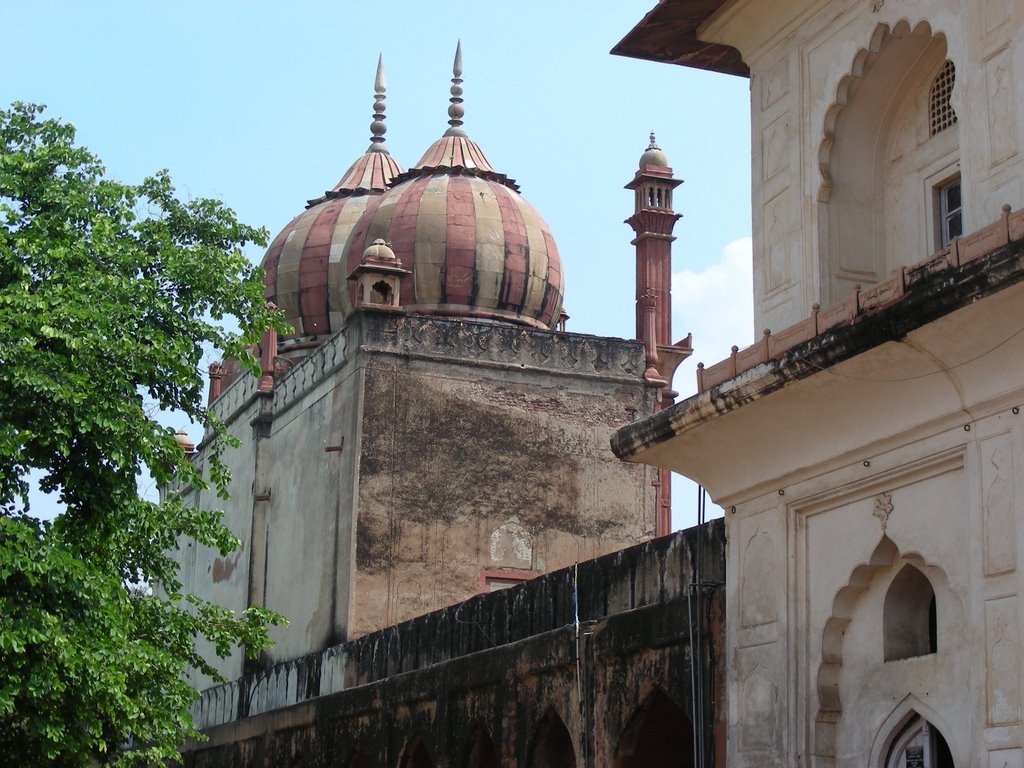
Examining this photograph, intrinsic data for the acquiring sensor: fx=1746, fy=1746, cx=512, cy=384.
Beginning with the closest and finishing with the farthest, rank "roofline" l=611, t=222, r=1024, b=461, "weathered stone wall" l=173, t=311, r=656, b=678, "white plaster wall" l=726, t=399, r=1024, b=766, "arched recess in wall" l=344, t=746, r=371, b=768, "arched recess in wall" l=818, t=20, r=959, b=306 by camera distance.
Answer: "roofline" l=611, t=222, r=1024, b=461 < "white plaster wall" l=726, t=399, r=1024, b=766 < "arched recess in wall" l=818, t=20, r=959, b=306 < "arched recess in wall" l=344, t=746, r=371, b=768 < "weathered stone wall" l=173, t=311, r=656, b=678

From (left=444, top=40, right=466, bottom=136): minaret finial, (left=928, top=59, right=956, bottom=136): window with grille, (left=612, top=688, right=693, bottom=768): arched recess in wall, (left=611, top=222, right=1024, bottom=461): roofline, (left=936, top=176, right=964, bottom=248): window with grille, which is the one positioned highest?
(left=444, top=40, right=466, bottom=136): minaret finial

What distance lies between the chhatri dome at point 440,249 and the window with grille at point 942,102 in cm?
1411

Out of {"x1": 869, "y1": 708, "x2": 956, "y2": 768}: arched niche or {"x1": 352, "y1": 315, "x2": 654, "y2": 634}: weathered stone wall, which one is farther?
{"x1": 352, "y1": 315, "x2": 654, "y2": 634}: weathered stone wall

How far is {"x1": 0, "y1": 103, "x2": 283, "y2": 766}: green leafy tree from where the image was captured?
1091 cm

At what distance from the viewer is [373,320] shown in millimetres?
21781

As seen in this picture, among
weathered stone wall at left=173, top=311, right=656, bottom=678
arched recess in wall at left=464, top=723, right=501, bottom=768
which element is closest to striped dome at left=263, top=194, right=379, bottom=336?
weathered stone wall at left=173, top=311, right=656, bottom=678

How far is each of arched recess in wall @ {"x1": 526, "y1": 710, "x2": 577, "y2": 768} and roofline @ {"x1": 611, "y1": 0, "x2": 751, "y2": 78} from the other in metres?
4.95

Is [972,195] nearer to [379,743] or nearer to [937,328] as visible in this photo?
[937,328]

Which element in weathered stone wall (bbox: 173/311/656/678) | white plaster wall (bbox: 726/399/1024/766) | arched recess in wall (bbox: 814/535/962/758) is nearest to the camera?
white plaster wall (bbox: 726/399/1024/766)

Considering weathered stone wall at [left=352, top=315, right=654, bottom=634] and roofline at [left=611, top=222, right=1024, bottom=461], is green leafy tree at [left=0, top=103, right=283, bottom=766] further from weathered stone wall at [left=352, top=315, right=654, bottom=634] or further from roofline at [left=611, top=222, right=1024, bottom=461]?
weathered stone wall at [left=352, top=315, right=654, bottom=634]

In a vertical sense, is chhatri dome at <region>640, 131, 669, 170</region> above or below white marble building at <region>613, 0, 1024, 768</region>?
above

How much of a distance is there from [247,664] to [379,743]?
788cm

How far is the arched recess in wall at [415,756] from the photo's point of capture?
15602 mm

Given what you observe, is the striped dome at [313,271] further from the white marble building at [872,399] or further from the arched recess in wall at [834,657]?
the arched recess in wall at [834,657]
